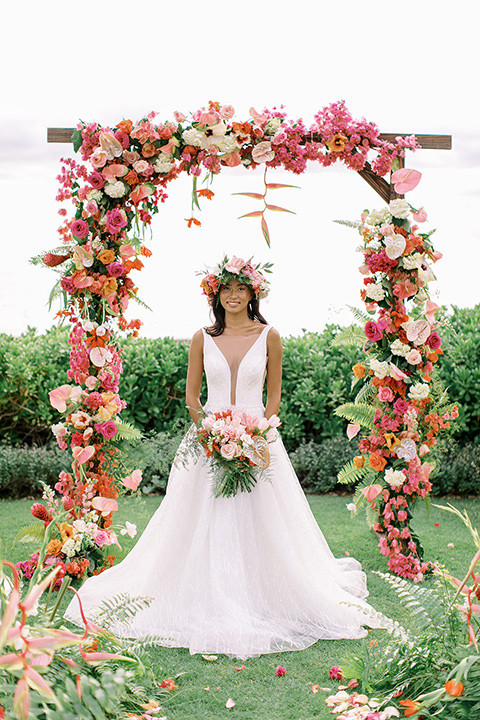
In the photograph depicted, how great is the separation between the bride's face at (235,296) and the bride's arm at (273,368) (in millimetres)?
289

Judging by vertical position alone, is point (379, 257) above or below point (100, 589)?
above

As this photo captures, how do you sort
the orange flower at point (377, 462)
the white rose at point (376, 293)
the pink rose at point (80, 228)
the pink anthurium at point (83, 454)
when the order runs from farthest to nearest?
the orange flower at point (377, 462)
the white rose at point (376, 293)
the pink anthurium at point (83, 454)
the pink rose at point (80, 228)

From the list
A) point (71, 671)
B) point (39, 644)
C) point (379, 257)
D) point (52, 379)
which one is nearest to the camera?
point (39, 644)

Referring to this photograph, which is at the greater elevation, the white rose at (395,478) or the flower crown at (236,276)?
the flower crown at (236,276)

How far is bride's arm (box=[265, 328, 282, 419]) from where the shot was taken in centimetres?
494

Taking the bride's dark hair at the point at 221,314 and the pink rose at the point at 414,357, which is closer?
the bride's dark hair at the point at 221,314

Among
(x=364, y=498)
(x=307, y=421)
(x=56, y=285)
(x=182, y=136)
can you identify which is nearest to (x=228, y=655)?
(x=364, y=498)

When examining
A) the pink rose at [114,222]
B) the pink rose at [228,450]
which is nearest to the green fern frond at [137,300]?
the pink rose at [114,222]

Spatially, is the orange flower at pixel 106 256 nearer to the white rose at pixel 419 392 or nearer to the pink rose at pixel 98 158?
the pink rose at pixel 98 158

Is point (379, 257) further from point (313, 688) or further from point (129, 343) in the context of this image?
point (129, 343)

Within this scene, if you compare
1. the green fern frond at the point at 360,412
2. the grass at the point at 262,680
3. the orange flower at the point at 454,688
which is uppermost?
the green fern frond at the point at 360,412

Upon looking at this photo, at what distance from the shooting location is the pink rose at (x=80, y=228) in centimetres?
487

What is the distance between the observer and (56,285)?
4.99 m

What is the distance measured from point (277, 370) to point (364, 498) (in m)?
1.34
